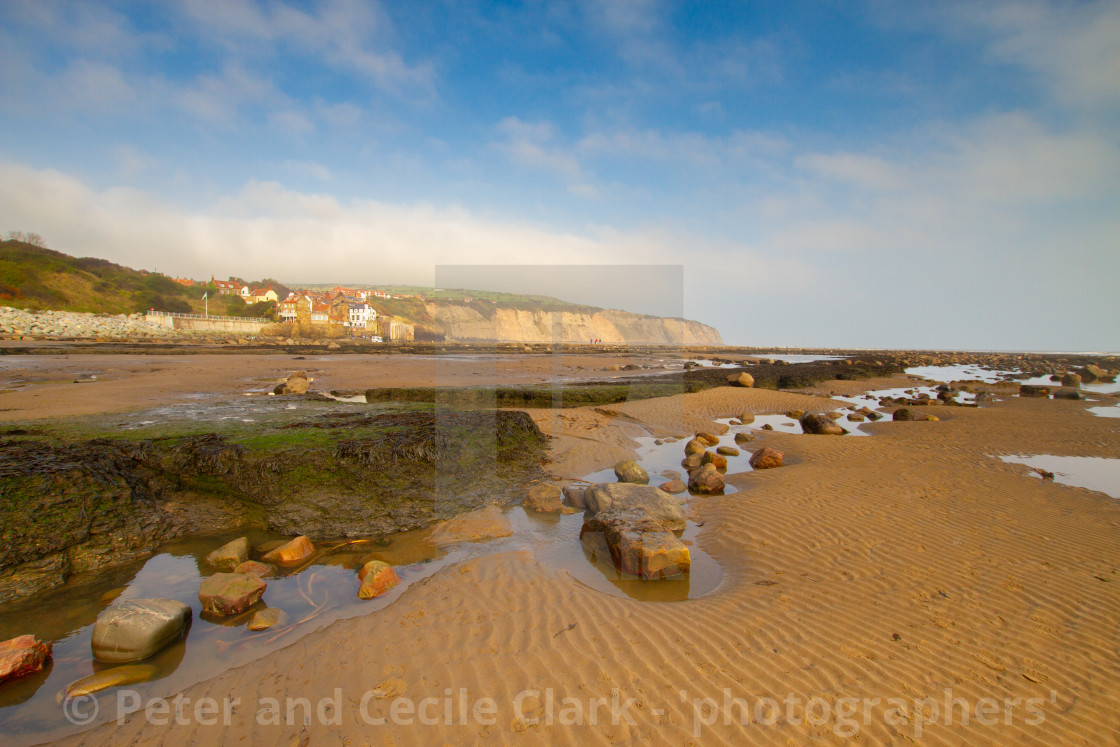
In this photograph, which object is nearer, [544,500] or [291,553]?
[291,553]

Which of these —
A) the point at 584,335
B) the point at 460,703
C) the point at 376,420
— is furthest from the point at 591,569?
the point at 584,335

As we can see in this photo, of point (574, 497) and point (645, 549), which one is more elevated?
point (645, 549)

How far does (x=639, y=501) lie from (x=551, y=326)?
129 meters

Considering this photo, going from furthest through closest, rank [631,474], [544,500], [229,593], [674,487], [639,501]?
[631,474], [674,487], [544,500], [639,501], [229,593]

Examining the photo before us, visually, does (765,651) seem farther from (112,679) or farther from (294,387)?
(294,387)

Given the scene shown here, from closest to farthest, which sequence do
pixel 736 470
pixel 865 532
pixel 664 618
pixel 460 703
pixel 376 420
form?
pixel 460 703, pixel 664 618, pixel 865 532, pixel 376 420, pixel 736 470

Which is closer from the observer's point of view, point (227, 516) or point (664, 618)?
point (664, 618)

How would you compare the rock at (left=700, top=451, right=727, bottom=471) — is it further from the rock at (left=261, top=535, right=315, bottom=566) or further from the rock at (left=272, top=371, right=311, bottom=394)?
the rock at (left=272, top=371, right=311, bottom=394)

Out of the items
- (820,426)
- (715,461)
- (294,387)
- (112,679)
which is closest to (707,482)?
(715,461)

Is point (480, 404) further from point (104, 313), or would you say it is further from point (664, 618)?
point (104, 313)

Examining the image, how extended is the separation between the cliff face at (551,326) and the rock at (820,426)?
105595 mm

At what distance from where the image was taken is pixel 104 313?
67375 mm

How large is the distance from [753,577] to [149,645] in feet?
22.7

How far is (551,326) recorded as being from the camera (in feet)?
444
